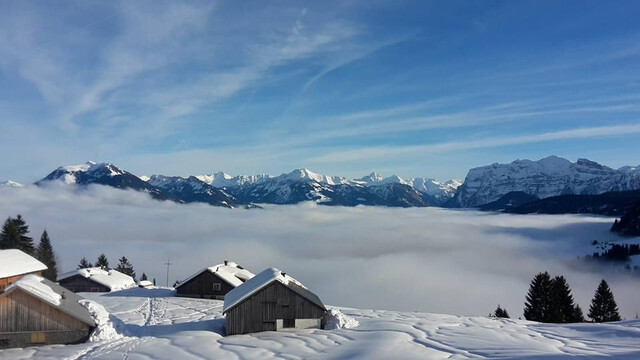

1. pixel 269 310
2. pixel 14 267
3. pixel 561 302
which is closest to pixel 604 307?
pixel 561 302

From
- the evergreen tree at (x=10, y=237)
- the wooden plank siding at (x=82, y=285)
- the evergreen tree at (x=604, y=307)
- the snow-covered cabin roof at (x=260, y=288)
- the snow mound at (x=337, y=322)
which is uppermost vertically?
the evergreen tree at (x=10, y=237)

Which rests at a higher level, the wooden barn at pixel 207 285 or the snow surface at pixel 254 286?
the snow surface at pixel 254 286

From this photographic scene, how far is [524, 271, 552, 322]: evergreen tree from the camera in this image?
7400 centimetres

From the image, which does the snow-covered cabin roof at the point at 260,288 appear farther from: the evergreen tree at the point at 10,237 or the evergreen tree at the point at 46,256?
the evergreen tree at the point at 10,237

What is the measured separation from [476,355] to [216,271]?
48.1 meters

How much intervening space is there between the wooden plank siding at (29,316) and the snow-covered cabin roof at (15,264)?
24271 mm

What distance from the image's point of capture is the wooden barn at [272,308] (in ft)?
142

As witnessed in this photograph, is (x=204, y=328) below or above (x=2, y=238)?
below

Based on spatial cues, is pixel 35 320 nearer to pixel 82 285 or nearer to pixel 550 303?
pixel 82 285

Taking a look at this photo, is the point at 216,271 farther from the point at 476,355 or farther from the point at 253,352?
the point at 476,355

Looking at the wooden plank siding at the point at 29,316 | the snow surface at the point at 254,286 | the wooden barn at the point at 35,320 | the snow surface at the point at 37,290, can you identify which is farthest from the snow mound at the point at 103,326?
the snow surface at the point at 254,286

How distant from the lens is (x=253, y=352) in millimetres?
34781

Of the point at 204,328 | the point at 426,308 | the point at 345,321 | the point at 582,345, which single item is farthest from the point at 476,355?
the point at 426,308

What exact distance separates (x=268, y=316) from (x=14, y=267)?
133ft
